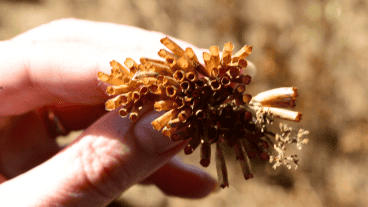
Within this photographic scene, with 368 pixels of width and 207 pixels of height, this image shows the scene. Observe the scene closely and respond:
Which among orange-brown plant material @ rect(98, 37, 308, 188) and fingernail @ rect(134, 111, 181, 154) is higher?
orange-brown plant material @ rect(98, 37, 308, 188)

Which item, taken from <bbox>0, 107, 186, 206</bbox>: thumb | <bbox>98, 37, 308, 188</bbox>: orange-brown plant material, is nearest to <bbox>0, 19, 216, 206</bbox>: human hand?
<bbox>0, 107, 186, 206</bbox>: thumb

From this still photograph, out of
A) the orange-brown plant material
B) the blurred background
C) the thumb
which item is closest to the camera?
the orange-brown plant material

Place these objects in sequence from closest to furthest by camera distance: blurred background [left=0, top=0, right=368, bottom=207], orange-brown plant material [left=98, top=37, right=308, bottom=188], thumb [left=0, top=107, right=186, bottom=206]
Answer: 1. orange-brown plant material [left=98, top=37, right=308, bottom=188]
2. thumb [left=0, top=107, right=186, bottom=206]
3. blurred background [left=0, top=0, right=368, bottom=207]

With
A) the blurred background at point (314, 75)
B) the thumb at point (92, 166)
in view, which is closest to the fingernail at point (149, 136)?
the thumb at point (92, 166)

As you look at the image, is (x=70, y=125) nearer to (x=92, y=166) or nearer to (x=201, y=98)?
(x=92, y=166)

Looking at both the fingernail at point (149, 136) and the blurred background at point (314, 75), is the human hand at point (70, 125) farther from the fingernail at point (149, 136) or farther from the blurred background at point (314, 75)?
the blurred background at point (314, 75)

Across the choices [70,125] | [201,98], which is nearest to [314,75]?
[201,98]

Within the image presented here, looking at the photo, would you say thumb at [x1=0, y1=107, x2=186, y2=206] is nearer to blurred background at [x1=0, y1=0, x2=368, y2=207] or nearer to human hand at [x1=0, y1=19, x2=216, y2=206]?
human hand at [x1=0, y1=19, x2=216, y2=206]
